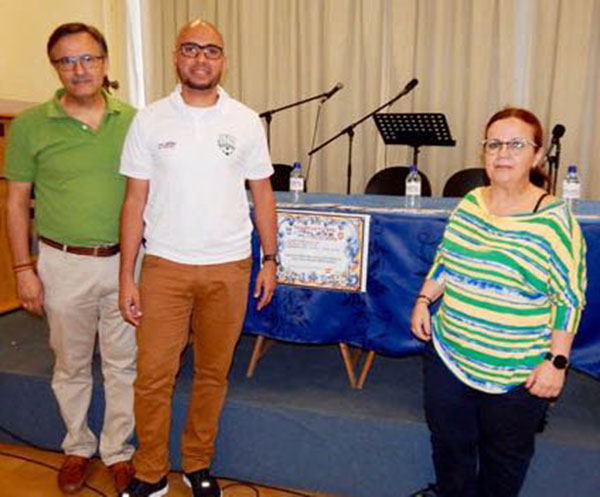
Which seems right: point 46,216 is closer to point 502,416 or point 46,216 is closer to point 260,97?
point 502,416

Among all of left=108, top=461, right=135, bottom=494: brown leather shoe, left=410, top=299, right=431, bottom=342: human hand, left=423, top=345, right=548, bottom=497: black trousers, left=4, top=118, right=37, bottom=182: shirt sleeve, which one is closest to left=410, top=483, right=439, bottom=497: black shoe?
left=423, top=345, right=548, bottom=497: black trousers

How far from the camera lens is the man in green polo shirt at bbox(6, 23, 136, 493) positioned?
1796 mm

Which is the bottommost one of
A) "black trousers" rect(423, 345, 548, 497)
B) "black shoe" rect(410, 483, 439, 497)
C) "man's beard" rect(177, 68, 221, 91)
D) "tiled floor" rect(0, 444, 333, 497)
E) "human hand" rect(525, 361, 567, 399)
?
"tiled floor" rect(0, 444, 333, 497)

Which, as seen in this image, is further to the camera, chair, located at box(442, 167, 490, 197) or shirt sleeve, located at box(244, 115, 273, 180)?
chair, located at box(442, 167, 490, 197)

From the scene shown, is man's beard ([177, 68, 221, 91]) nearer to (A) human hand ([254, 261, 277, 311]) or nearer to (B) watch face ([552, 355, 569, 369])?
(A) human hand ([254, 261, 277, 311])

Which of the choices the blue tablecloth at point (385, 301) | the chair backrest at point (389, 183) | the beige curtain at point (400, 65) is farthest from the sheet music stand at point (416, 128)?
the blue tablecloth at point (385, 301)

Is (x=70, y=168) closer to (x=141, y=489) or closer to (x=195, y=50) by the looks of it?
(x=195, y=50)

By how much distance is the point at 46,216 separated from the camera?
1.85 metres

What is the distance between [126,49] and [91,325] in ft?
13.8

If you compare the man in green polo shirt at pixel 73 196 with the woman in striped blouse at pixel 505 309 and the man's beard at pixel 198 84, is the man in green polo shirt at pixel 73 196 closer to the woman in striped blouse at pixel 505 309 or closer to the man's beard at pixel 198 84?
the man's beard at pixel 198 84

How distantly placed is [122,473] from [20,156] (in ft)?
3.66

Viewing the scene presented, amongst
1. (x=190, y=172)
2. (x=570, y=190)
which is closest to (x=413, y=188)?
(x=570, y=190)

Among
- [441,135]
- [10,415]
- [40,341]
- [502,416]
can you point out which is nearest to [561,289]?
[502,416]

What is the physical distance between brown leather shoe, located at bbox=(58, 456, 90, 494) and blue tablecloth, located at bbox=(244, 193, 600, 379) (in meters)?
0.76
